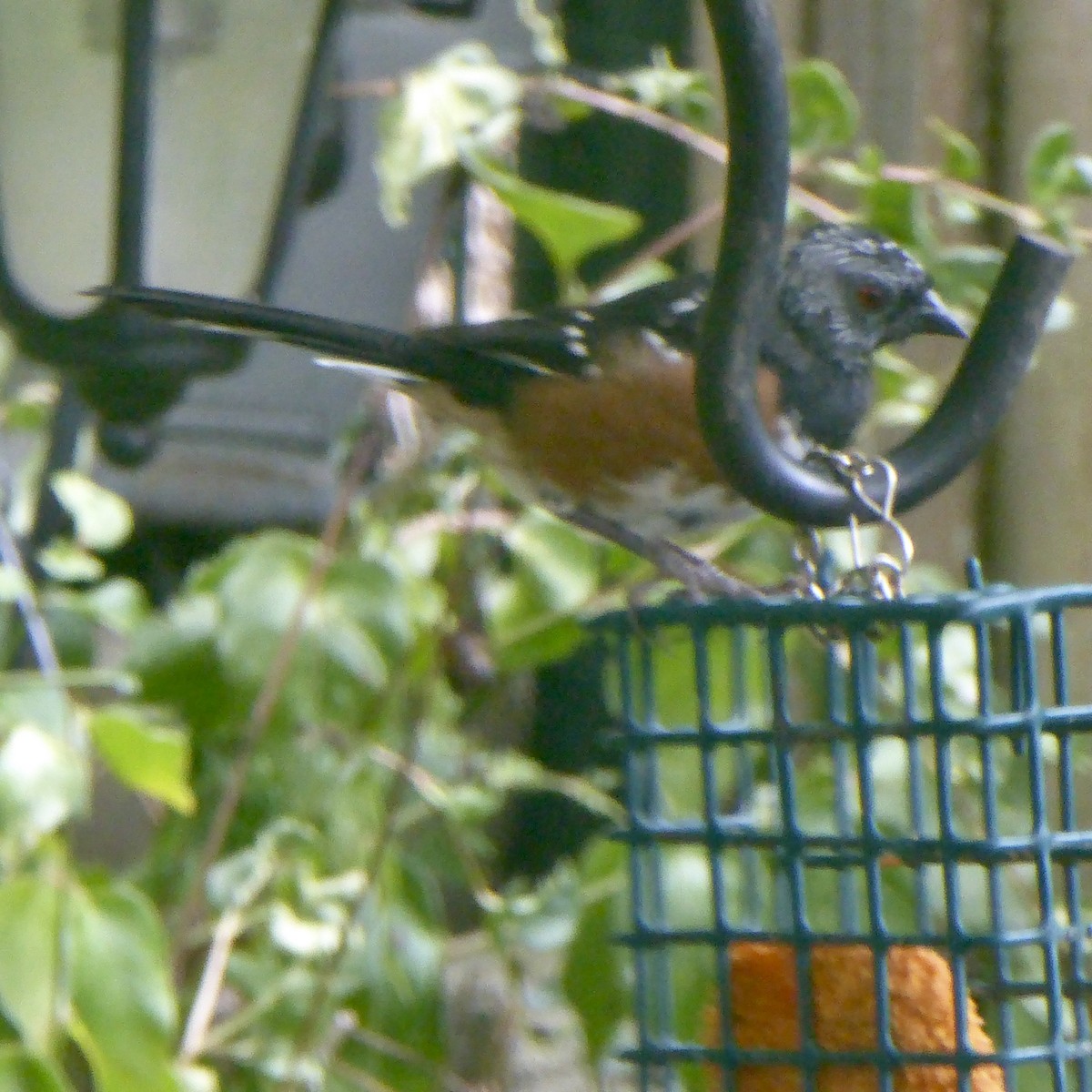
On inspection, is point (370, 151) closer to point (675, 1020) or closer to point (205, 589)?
point (205, 589)

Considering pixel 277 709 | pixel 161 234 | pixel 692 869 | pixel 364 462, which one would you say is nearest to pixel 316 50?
pixel 161 234

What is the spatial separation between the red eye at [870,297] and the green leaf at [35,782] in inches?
29.1

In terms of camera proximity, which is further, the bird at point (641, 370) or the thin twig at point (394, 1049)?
the thin twig at point (394, 1049)

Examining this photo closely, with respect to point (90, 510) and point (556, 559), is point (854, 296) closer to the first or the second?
point (556, 559)

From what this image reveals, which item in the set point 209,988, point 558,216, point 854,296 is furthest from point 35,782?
point 854,296

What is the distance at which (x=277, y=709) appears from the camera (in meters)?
1.75

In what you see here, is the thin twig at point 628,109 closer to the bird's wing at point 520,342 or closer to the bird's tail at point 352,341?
the bird's wing at point 520,342

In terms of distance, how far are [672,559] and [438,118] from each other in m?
0.49

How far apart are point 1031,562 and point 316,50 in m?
0.92

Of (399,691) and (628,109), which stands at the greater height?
(628,109)

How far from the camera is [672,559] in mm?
1600

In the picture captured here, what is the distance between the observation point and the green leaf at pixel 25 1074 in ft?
4.22

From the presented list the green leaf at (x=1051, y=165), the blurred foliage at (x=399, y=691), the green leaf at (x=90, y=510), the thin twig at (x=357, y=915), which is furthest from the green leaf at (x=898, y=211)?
the green leaf at (x=90, y=510)

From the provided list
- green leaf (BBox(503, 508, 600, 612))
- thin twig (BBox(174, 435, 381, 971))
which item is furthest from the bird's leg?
thin twig (BBox(174, 435, 381, 971))
